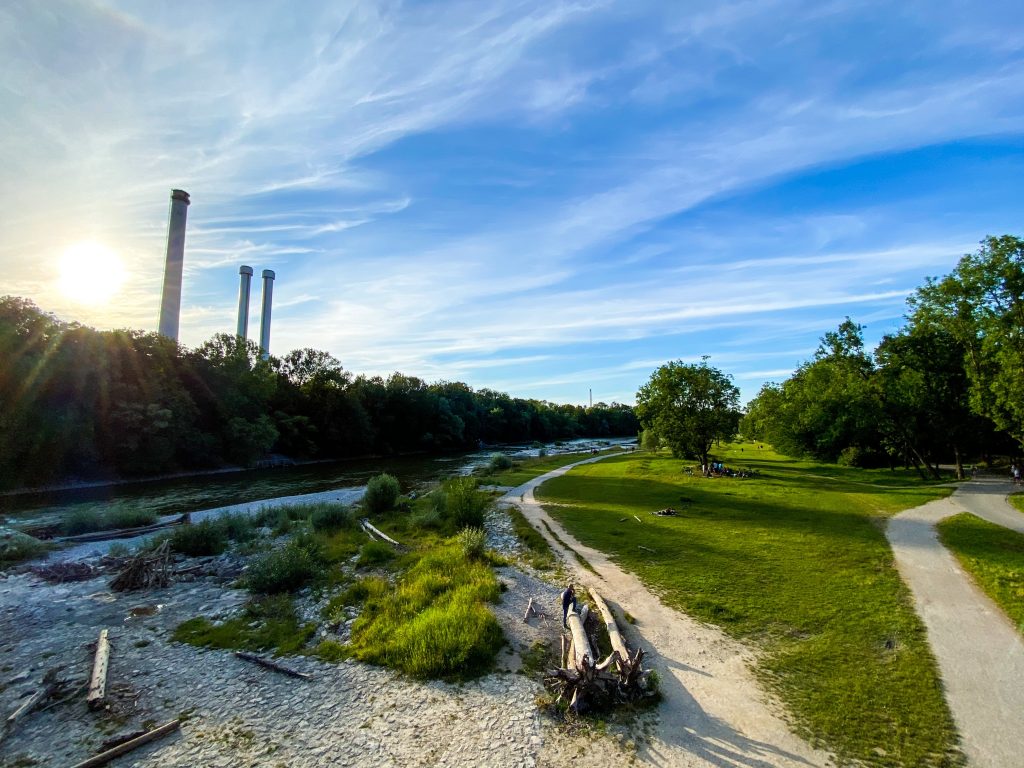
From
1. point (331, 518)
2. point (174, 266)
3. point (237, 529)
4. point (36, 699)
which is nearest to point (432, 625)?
point (36, 699)

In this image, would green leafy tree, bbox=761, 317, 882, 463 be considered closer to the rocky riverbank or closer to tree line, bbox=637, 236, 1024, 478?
tree line, bbox=637, 236, 1024, 478

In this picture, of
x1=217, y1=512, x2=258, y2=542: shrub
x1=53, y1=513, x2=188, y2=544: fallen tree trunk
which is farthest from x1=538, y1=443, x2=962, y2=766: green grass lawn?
x1=53, y1=513, x2=188, y2=544: fallen tree trunk

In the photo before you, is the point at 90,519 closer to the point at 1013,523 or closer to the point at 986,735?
the point at 986,735

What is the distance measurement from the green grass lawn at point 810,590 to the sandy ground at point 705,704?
443 millimetres

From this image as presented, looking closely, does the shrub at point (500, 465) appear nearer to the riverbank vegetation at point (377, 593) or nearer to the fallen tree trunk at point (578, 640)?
the riverbank vegetation at point (377, 593)

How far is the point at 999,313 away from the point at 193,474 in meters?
75.5

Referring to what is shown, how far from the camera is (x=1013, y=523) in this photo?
20.9 meters

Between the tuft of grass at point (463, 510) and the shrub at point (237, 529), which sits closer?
the shrub at point (237, 529)

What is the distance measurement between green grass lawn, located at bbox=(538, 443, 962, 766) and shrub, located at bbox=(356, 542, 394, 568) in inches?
326

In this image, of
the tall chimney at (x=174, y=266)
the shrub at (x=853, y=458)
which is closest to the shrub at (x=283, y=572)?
the shrub at (x=853, y=458)

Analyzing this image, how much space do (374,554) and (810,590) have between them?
14983mm

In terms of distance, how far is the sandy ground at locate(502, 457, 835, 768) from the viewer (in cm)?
726

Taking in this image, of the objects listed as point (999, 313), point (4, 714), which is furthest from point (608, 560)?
point (999, 313)

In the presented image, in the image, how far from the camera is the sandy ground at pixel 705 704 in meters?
7.26
